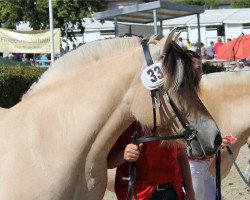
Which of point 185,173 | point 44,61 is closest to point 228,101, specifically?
point 185,173

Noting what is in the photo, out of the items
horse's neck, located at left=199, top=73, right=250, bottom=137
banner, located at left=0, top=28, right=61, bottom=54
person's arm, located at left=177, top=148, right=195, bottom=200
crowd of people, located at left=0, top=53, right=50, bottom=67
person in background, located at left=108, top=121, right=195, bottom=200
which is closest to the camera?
person in background, located at left=108, top=121, right=195, bottom=200

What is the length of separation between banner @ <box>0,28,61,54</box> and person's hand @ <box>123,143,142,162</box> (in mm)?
10761

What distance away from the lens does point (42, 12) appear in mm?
21609

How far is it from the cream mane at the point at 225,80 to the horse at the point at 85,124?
176cm

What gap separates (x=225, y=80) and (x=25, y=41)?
10.3m

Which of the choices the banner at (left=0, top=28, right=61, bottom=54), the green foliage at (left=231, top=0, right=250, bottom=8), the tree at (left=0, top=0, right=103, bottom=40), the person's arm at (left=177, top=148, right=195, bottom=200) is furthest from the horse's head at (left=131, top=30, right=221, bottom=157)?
the green foliage at (left=231, top=0, right=250, bottom=8)

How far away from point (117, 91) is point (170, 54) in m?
0.32

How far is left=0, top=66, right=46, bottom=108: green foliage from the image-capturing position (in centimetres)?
901

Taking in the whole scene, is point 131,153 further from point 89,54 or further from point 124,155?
point 89,54

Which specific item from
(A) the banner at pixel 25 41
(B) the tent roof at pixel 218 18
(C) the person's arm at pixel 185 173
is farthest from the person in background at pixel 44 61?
(C) the person's arm at pixel 185 173

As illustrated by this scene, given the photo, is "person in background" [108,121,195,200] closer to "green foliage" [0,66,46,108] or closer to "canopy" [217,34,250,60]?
"green foliage" [0,66,46,108]

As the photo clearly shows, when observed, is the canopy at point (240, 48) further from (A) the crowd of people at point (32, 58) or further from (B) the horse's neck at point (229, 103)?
(B) the horse's neck at point (229, 103)

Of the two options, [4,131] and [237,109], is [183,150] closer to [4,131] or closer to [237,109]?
[4,131]

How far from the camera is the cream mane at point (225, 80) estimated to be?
4277mm
